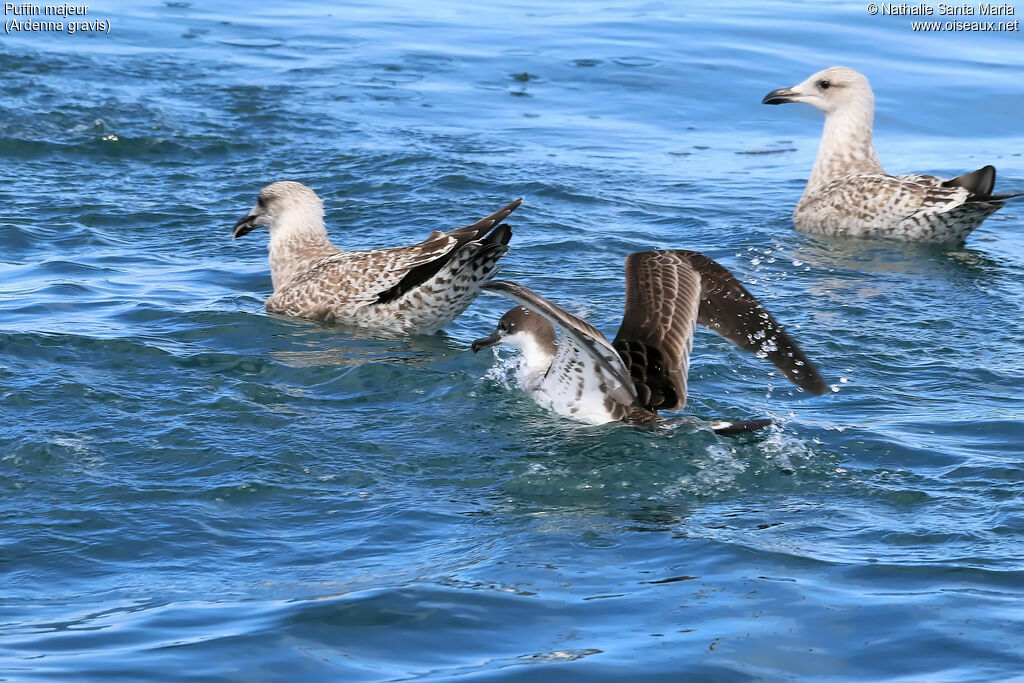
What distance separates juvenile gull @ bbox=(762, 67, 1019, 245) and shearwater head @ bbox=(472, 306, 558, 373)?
13.5ft

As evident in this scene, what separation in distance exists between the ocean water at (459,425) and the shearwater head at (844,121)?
67 centimetres

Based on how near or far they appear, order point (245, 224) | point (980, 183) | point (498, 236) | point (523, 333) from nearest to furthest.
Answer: point (523, 333) < point (498, 236) < point (245, 224) < point (980, 183)

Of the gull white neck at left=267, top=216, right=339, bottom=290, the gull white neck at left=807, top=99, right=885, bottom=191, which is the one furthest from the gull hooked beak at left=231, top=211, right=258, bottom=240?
the gull white neck at left=807, top=99, right=885, bottom=191

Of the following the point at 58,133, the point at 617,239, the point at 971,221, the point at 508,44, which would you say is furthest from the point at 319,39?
the point at 971,221

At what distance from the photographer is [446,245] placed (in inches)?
325

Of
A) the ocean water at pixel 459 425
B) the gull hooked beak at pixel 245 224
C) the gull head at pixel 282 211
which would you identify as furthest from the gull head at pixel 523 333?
the gull hooked beak at pixel 245 224

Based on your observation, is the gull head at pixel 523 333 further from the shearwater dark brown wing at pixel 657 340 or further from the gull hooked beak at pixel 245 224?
the gull hooked beak at pixel 245 224

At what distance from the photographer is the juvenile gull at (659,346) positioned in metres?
6.82

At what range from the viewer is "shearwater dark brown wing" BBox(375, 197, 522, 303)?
8.02 m

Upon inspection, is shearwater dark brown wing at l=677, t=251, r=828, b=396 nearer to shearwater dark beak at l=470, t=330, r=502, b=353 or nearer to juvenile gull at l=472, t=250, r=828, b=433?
juvenile gull at l=472, t=250, r=828, b=433

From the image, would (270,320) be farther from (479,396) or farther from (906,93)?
(906,93)

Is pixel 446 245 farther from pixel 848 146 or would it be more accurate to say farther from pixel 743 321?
pixel 848 146

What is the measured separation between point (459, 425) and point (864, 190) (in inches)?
213

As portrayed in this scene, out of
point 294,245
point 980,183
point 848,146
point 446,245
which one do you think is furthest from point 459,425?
point 848,146
